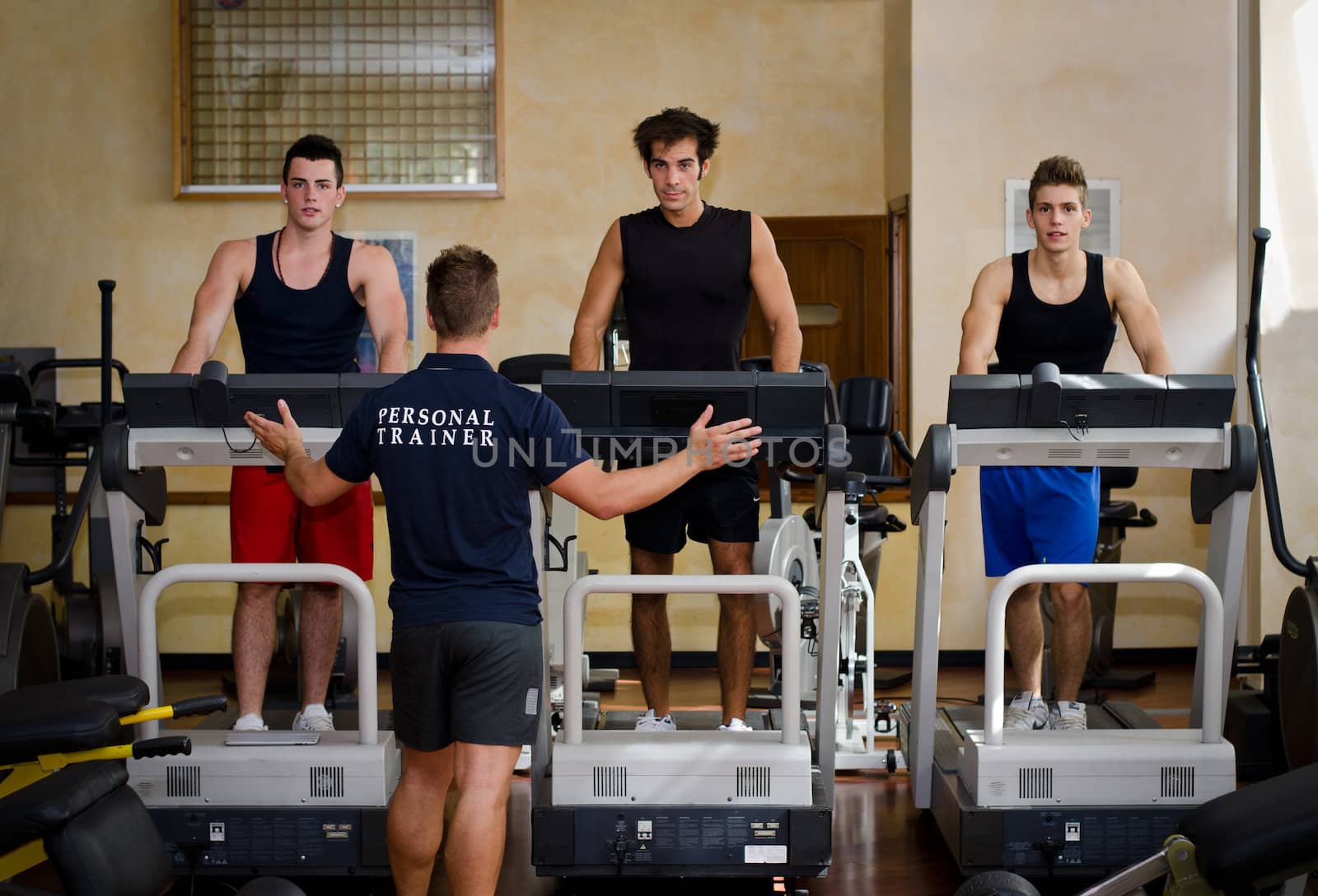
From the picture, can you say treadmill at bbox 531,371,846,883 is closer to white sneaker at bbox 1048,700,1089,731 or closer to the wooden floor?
the wooden floor

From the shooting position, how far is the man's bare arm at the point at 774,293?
365cm

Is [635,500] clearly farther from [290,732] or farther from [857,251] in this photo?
[857,251]

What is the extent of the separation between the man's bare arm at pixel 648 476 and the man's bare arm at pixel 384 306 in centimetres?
97

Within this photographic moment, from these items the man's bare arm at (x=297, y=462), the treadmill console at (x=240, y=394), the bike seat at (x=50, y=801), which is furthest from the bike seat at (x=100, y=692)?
the treadmill console at (x=240, y=394)

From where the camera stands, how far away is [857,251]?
21.0 feet

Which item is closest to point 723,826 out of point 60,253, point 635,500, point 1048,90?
point 635,500

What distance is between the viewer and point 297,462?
296cm

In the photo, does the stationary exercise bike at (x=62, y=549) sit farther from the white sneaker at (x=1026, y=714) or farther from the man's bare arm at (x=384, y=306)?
the white sneaker at (x=1026, y=714)

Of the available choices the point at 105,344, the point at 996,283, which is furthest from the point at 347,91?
the point at 996,283

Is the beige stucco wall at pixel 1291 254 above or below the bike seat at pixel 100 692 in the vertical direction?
above

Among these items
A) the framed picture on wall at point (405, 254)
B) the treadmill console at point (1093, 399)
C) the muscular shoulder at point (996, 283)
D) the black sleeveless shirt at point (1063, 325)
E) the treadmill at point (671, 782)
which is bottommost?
the treadmill at point (671, 782)

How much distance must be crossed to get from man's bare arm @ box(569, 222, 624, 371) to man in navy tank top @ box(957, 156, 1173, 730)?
1.06 meters

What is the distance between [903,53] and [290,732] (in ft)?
14.2

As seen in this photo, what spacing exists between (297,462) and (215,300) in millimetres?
905
